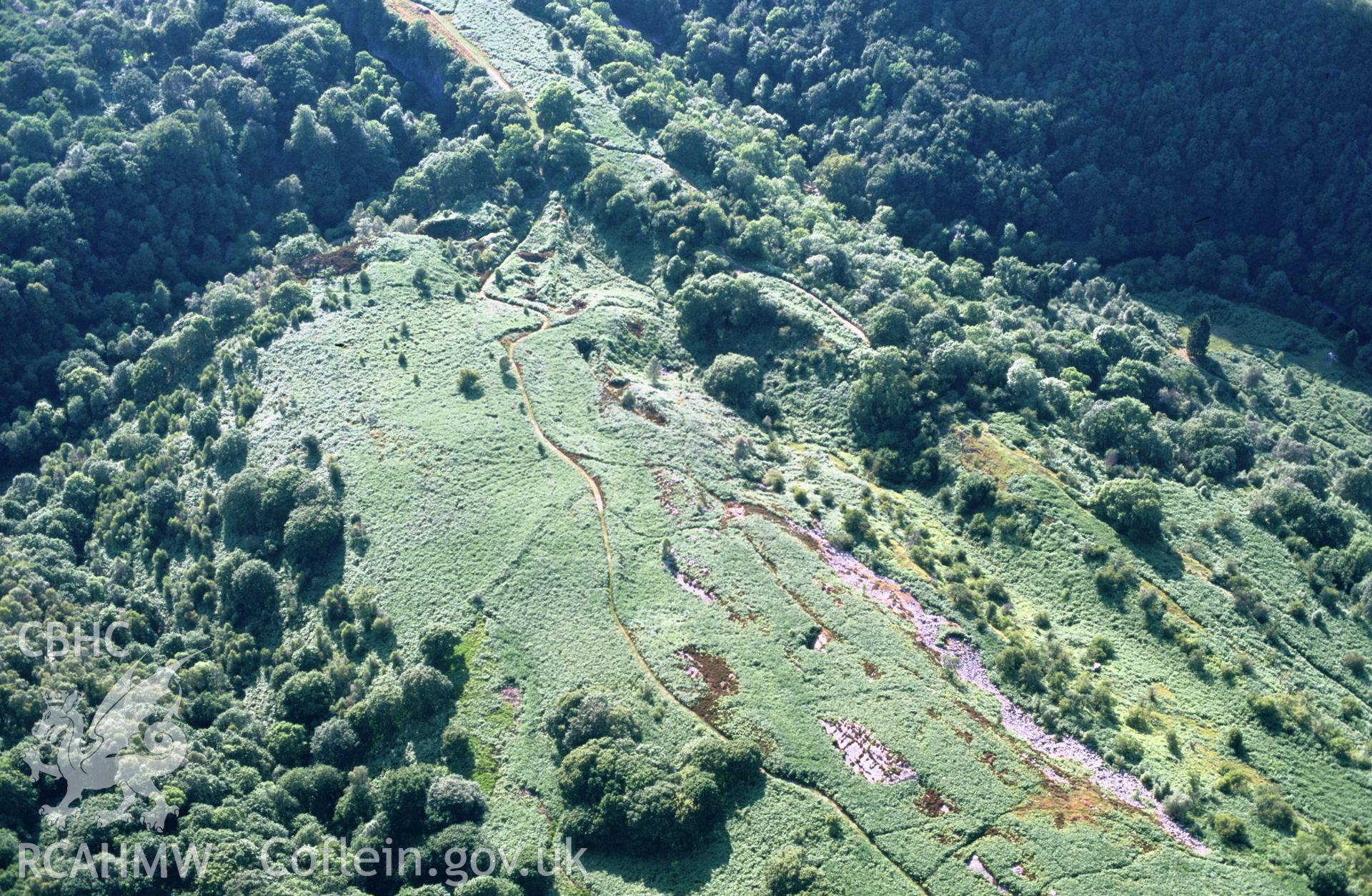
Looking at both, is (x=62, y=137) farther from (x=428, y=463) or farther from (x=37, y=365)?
(x=428, y=463)

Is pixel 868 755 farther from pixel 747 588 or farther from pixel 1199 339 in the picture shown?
pixel 1199 339

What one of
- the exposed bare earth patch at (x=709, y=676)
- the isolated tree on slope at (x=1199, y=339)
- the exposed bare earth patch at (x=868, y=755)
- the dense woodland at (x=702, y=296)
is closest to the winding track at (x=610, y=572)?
the exposed bare earth patch at (x=709, y=676)

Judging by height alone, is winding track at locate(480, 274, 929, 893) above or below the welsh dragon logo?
above

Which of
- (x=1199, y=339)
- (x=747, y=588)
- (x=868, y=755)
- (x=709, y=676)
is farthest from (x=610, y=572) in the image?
(x=1199, y=339)

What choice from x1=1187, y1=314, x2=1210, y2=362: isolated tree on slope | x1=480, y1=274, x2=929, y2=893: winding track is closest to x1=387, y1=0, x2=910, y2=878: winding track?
x1=480, y1=274, x2=929, y2=893: winding track

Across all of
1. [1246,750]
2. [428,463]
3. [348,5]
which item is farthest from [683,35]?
[1246,750]

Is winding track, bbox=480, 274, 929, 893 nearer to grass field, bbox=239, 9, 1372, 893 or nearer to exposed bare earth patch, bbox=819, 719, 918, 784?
grass field, bbox=239, 9, 1372, 893
